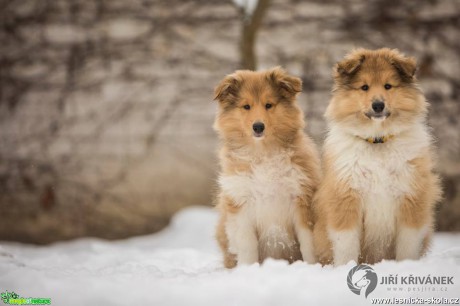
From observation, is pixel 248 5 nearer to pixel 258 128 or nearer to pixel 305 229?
pixel 258 128

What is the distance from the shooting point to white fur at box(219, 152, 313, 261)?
426cm

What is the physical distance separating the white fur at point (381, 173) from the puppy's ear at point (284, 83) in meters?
0.80

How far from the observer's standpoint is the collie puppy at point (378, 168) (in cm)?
383

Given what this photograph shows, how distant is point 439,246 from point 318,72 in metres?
3.19

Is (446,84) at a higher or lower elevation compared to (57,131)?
higher

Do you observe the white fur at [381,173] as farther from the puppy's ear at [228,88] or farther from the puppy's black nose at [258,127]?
the puppy's ear at [228,88]

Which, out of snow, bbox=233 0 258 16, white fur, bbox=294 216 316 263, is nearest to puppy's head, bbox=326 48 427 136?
white fur, bbox=294 216 316 263

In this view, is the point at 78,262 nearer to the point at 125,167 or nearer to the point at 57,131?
the point at 125,167

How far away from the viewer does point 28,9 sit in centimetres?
870

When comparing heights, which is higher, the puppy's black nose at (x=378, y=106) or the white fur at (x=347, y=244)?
the puppy's black nose at (x=378, y=106)

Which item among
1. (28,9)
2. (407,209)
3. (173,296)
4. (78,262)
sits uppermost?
(28,9)

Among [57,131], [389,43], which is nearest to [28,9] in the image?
[57,131]

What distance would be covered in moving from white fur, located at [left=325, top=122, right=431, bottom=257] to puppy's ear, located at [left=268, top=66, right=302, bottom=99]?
0.80m

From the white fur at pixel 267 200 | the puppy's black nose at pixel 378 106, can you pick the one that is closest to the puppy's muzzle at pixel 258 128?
the white fur at pixel 267 200
